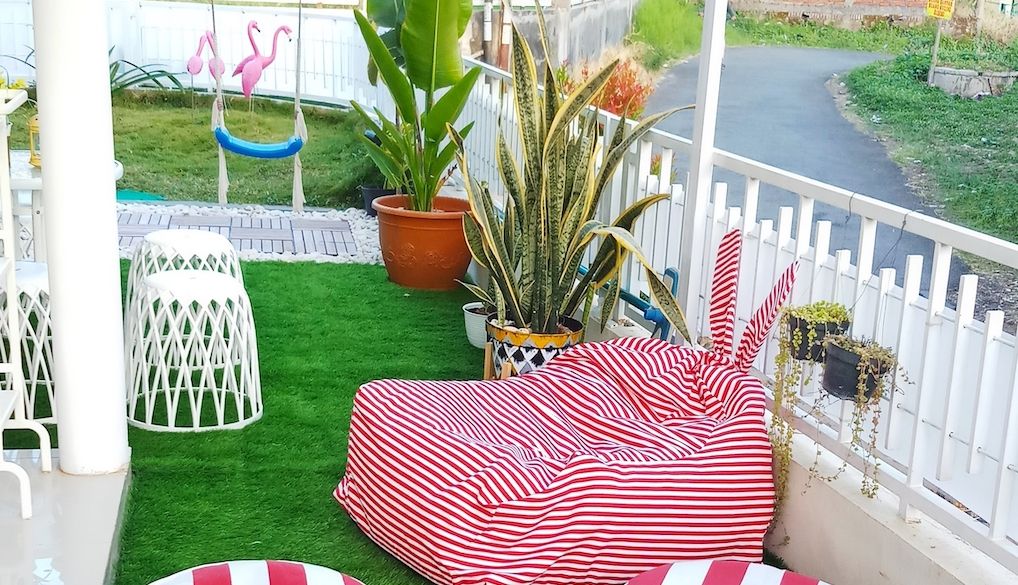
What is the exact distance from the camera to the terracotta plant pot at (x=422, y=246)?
18.1 feet

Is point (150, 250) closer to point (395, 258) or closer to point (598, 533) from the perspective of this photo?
point (395, 258)

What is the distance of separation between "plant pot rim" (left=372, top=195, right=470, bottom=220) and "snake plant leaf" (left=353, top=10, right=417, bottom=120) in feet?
1.58

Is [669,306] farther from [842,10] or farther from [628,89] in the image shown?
[628,89]

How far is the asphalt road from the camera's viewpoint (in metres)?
4.34

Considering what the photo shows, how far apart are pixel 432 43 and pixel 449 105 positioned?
324 millimetres

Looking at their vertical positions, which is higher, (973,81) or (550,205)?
(973,81)

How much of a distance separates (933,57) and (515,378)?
6.50 ft

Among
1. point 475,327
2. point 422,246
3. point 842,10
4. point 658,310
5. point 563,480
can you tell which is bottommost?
point 475,327

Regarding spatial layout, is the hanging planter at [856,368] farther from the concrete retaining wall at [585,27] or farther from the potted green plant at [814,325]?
the concrete retaining wall at [585,27]

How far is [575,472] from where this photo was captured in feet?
9.20

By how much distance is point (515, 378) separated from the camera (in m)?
3.57

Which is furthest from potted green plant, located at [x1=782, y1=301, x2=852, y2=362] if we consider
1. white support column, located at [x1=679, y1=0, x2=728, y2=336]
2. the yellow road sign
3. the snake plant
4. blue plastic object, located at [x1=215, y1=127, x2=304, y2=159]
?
blue plastic object, located at [x1=215, y1=127, x2=304, y2=159]

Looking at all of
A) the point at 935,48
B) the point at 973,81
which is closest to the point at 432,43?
the point at 935,48

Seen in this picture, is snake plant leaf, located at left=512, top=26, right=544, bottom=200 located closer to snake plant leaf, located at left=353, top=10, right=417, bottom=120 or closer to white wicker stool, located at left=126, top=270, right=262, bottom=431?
white wicker stool, located at left=126, top=270, right=262, bottom=431
